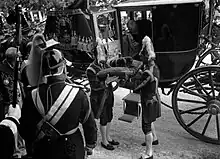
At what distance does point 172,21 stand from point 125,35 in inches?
34.0

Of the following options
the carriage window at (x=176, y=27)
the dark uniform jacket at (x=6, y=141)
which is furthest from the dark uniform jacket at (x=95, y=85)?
the dark uniform jacket at (x=6, y=141)

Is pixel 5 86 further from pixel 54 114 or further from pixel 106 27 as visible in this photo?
pixel 106 27

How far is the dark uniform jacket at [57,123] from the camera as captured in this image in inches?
86.5

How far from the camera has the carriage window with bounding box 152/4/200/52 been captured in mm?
4227

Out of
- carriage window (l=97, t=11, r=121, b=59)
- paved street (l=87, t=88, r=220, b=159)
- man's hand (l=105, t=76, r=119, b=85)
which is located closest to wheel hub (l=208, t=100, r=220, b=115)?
paved street (l=87, t=88, r=220, b=159)

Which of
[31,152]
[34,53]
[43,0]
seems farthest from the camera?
[43,0]

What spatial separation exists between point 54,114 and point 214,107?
2.65 m

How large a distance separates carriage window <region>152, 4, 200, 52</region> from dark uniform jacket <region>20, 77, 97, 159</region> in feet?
7.90

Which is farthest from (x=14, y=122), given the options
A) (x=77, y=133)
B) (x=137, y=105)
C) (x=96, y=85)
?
(x=137, y=105)

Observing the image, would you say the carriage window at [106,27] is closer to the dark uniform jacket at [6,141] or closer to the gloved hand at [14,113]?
the gloved hand at [14,113]

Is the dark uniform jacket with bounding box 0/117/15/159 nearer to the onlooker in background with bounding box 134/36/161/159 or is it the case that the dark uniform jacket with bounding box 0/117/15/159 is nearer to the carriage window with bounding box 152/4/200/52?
the onlooker in background with bounding box 134/36/161/159

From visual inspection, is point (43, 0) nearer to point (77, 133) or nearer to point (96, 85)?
point (96, 85)

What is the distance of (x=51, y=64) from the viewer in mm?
2158

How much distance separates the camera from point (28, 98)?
2279 millimetres
